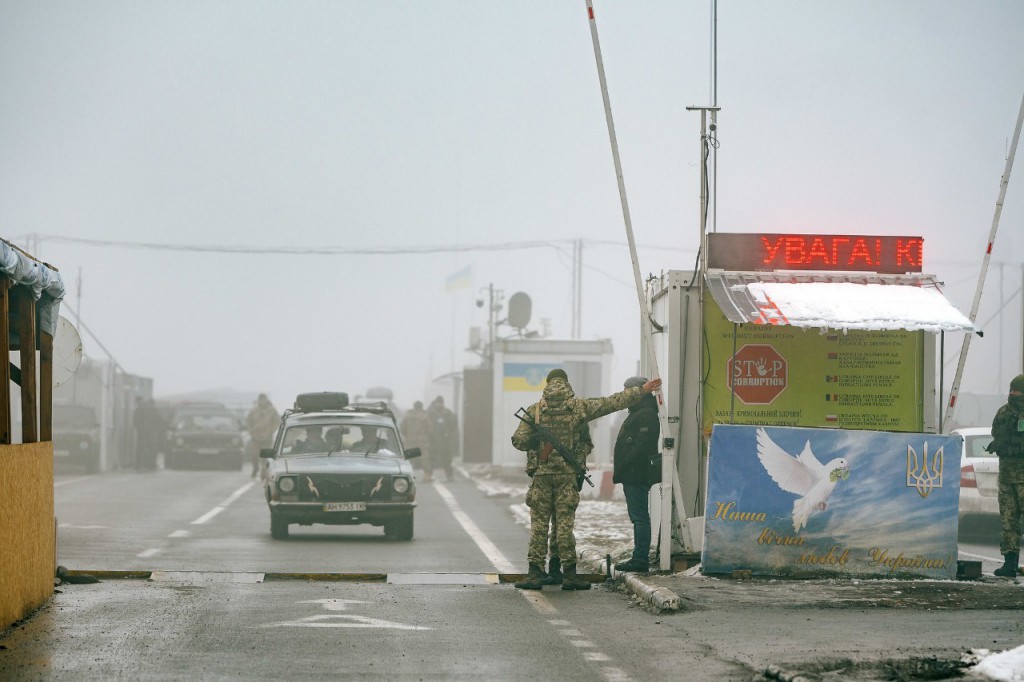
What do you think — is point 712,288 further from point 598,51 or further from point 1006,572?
point 1006,572

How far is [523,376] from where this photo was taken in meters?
35.0

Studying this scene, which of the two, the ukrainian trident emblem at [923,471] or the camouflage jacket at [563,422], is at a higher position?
the camouflage jacket at [563,422]

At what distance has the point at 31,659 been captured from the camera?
9070mm

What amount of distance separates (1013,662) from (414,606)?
4.97m

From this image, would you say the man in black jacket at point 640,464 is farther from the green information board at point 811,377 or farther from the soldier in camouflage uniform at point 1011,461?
the soldier in camouflage uniform at point 1011,461

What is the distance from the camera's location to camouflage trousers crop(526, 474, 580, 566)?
44.1ft

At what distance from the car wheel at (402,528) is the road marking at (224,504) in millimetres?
3902

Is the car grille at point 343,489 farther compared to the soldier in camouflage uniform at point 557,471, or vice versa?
the car grille at point 343,489

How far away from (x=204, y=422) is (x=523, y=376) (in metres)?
12.3

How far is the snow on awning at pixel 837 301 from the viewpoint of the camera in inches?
517

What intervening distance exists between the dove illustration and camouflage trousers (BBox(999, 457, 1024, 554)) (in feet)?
7.38

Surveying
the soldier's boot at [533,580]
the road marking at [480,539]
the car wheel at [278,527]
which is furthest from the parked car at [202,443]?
the soldier's boot at [533,580]

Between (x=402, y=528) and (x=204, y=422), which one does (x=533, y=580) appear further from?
(x=204, y=422)

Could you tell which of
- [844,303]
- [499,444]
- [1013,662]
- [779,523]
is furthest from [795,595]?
[499,444]
